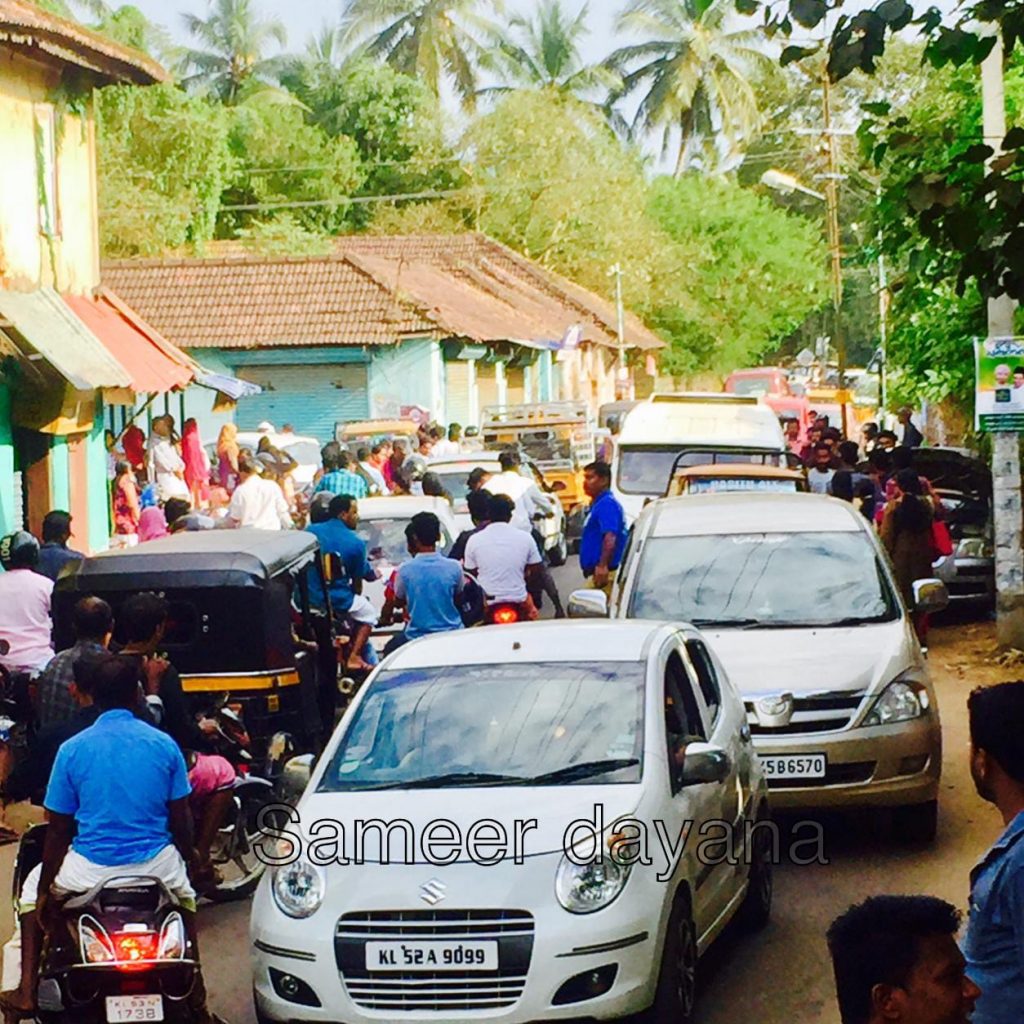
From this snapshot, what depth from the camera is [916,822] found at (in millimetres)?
10383

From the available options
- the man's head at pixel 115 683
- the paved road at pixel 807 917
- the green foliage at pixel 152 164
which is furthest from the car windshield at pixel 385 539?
the green foliage at pixel 152 164

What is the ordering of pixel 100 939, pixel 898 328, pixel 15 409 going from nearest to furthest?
pixel 100 939 → pixel 15 409 → pixel 898 328

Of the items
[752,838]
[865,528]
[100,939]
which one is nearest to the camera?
[100,939]

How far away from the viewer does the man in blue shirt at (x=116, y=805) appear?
6805 mm

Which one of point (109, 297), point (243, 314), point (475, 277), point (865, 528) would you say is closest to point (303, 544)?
point (865, 528)

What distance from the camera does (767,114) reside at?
77500mm

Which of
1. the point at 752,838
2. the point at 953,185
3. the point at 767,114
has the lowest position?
the point at 752,838

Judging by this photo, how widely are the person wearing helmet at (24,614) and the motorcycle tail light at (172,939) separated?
219 inches

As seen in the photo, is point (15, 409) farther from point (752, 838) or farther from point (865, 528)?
point (752, 838)

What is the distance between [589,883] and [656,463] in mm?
15880

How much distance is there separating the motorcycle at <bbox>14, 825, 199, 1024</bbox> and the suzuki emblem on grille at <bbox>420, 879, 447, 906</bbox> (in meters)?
0.83

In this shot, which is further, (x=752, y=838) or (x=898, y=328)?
(x=898, y=328)

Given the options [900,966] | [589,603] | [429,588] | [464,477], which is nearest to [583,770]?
[589,603]

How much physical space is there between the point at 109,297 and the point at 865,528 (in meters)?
15.1
